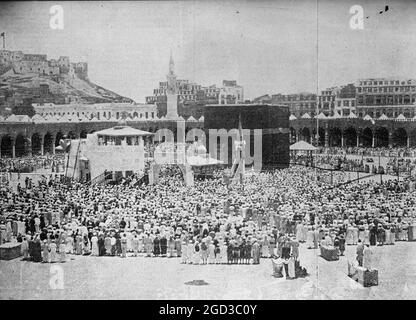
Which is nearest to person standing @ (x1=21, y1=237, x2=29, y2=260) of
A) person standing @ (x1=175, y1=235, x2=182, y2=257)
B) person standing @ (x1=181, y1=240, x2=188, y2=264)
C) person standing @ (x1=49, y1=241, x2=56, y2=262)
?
person standing @ (x1=49, y1=241, x2=56, y2=262)

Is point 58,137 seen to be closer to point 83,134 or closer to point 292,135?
point 83,134

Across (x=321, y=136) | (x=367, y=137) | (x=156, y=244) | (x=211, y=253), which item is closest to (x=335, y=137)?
(x=321, y=136)

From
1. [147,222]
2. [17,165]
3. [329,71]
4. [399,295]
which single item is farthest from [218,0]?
[399,295]

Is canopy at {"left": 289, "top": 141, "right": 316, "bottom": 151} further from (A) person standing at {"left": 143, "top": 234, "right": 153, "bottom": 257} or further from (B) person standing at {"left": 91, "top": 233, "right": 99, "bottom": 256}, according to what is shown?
(B) person standing at {"left": 91, "top": 233, "right": 99, "bottom": 256}

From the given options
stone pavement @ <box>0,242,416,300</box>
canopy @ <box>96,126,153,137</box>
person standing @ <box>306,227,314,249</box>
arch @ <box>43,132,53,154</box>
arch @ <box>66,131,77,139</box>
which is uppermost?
canopy @ <box>96,126,153,137</box>

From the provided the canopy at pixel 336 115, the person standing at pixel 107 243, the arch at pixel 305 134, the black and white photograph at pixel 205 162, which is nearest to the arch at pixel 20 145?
the black and white photograph at pixel 205 162

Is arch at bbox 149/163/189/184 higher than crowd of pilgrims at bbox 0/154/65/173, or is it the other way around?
crowd of pilgrims at bbox 0/154/65/173
